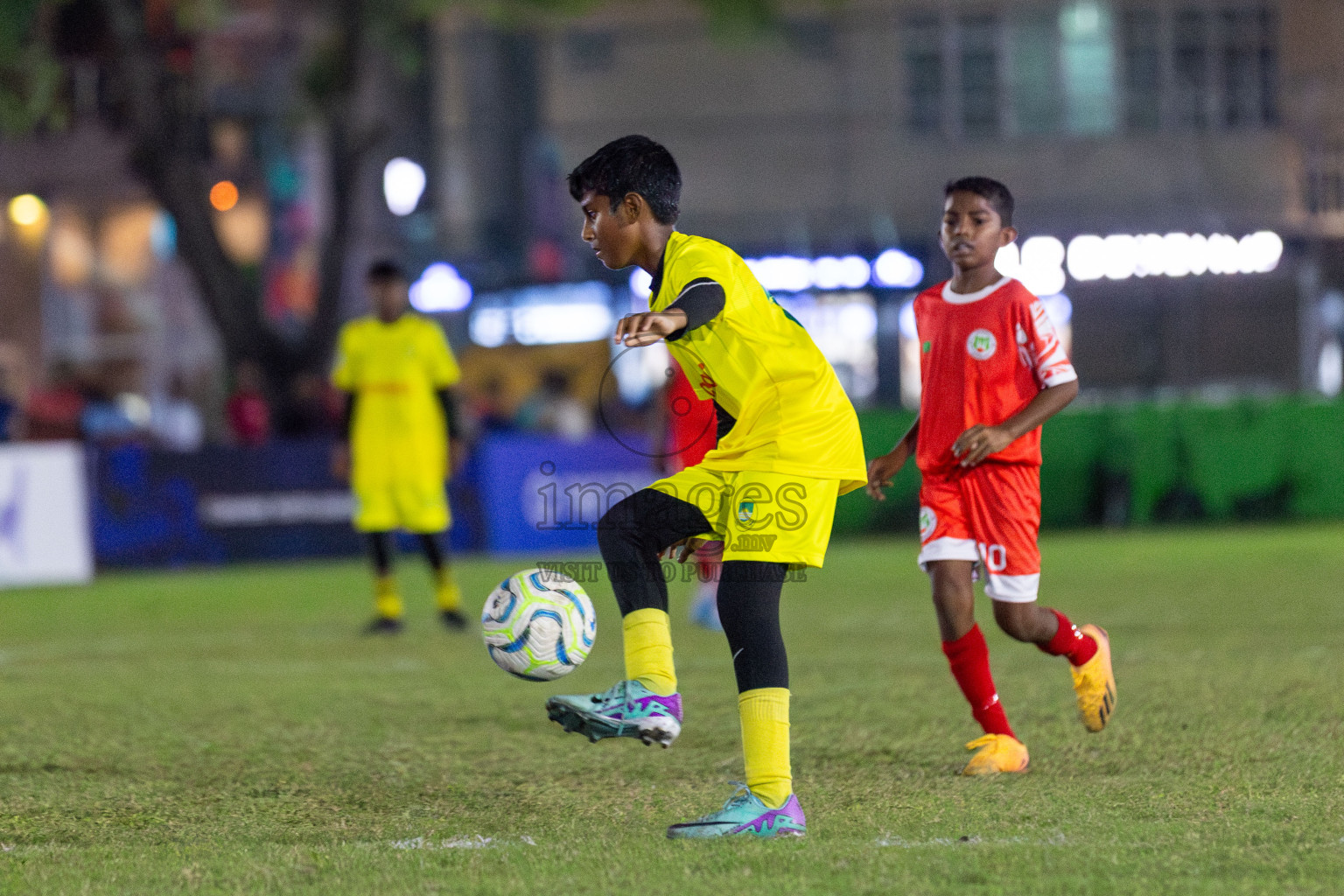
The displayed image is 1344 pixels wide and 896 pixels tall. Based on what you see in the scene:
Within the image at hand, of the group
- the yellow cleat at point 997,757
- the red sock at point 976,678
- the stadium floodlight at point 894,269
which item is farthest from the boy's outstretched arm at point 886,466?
the stadium floodlight at point 894,269

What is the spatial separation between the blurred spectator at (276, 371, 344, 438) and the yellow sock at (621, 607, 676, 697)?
12.9 m

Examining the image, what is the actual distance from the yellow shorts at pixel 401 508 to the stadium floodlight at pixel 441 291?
49.2 ft

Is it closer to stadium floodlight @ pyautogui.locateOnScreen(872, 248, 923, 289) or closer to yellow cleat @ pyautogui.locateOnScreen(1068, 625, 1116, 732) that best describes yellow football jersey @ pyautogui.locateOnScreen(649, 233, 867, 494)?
yellow cleat @ pyautogui.locateOnScreen(1068, 625, 1116, 732)

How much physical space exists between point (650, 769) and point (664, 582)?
1.20 meters

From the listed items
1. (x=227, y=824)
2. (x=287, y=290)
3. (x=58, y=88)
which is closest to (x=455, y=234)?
(x=287, y=290)

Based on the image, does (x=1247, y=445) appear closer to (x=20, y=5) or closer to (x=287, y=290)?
(x=20, y=5)

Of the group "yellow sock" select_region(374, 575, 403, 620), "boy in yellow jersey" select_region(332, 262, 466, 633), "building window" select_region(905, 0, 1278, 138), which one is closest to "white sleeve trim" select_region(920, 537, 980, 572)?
"boy in yellow jersey" select_region(332, 262, 466, 633)

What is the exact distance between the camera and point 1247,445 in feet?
59.2

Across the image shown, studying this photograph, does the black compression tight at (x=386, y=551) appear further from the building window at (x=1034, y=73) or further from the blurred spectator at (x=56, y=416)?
the building window at (x=1034, y=73)

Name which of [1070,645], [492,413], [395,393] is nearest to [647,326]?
[1070,645]

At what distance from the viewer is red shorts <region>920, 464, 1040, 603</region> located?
5527 millimetres

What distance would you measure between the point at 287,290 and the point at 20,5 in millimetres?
10287

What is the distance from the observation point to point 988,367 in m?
5.56

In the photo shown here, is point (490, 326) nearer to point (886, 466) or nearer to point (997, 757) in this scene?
point (886, 466)
